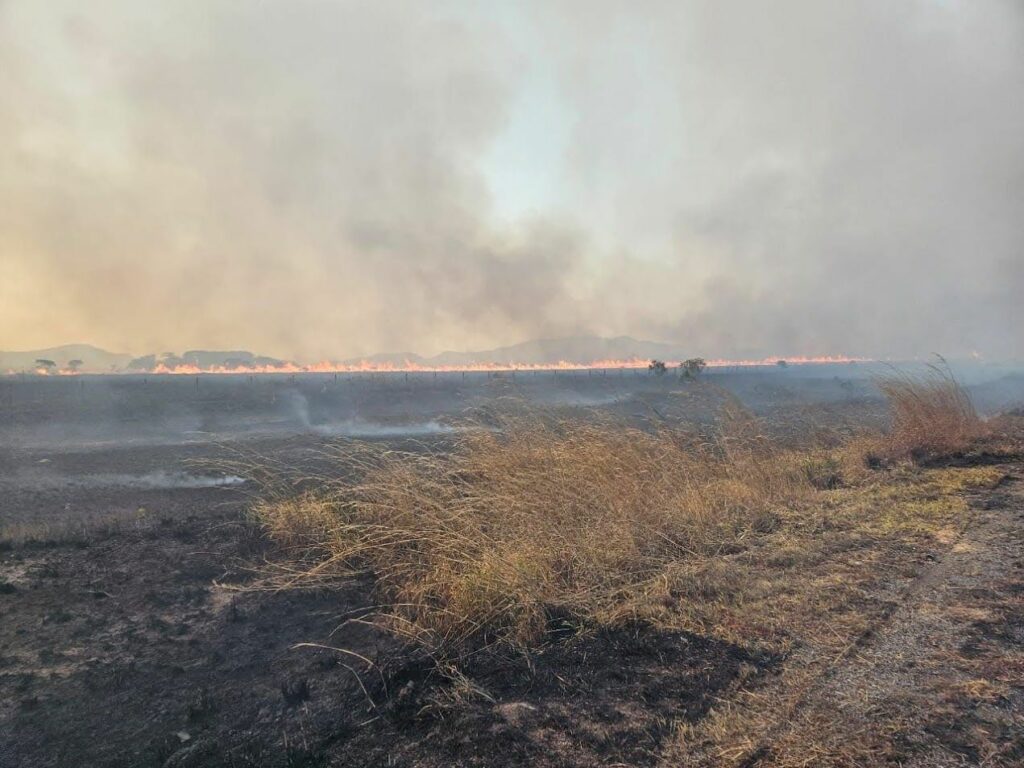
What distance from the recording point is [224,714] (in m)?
3.41

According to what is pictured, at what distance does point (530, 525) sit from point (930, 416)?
7417 millimetres

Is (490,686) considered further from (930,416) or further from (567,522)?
(930,416)

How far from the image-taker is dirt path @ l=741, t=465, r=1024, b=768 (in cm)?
220

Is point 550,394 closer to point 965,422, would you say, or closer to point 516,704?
point 965,422

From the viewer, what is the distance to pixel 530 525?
198 inches

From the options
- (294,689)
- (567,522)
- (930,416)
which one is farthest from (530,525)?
(930,416)

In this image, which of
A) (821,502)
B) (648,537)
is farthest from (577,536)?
(821,502)

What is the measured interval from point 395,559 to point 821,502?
4.95 metres

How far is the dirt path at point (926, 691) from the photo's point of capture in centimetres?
220

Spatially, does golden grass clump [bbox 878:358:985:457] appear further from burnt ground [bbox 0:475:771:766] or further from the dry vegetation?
burnt ground [bbox 0:475:771:766]

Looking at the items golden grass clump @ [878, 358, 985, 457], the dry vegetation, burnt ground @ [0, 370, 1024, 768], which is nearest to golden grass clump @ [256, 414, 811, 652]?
the dry vegetation

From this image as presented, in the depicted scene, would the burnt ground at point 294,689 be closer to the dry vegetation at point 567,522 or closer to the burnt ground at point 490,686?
the burnt ground at point 490,686

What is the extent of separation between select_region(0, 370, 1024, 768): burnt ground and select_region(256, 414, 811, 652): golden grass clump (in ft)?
1.13

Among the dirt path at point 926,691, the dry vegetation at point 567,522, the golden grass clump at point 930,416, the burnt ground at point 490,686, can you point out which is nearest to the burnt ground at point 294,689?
the burnt ground at point 490,686
